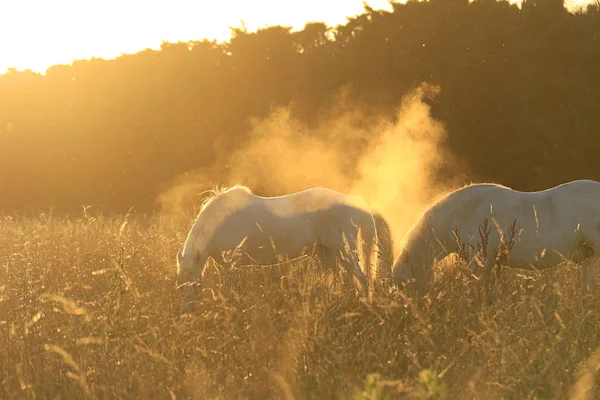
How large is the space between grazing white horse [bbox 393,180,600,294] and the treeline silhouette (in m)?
8.63

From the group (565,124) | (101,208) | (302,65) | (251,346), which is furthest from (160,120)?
(251,346)

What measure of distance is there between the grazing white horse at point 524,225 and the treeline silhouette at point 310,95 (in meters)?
8.63

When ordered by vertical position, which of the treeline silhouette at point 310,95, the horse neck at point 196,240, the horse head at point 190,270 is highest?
the treeline silhouette at point 310,95

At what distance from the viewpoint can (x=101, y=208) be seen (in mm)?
22016

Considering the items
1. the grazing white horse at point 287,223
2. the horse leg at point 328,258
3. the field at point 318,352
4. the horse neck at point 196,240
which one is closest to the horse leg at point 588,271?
the field at point 318,352

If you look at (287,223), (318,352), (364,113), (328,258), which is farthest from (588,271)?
(364,113)

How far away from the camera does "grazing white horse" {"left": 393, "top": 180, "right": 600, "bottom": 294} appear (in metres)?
7.16

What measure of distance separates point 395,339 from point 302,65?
51.4 feet

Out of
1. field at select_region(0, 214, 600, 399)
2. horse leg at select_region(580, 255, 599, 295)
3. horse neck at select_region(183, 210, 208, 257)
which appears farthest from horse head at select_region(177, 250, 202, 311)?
horse leg at select_region(580, 255, 599, 295)

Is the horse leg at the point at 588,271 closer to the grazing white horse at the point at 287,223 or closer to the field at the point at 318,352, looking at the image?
the field at the point at 318,352

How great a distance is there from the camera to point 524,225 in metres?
7.25

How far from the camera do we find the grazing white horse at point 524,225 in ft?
23.5

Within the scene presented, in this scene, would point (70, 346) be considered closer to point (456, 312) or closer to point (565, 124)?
point (456, 312)

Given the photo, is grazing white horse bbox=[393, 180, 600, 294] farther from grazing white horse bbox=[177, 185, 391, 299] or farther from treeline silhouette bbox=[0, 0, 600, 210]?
treeline silhouette bbox=[0, 0, 600, 210]
